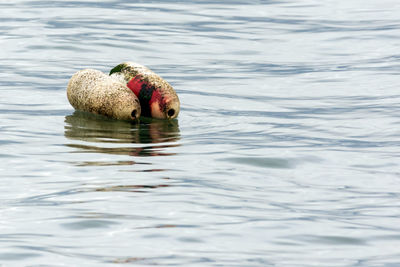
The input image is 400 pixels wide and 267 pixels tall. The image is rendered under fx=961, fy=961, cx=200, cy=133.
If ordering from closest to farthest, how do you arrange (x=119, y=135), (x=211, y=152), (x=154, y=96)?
(x=211, y=152)
(x=119, y=135)
(x=154, y=96)

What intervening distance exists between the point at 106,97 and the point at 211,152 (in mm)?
1841

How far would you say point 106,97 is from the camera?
10008 millimetres

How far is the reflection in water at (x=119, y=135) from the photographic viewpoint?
28.3 ft

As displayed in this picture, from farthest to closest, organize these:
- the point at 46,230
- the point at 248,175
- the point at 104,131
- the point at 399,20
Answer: the point at 399,20 < the point at 104,131 < the point at 248,175 < the point at 46,230

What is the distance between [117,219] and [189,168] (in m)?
1.62

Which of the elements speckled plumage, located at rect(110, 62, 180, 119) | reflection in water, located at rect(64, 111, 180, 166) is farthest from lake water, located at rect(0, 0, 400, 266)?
speckled plumage, located at rect(110, 62, 180, 119)

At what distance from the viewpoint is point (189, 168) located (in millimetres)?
8000

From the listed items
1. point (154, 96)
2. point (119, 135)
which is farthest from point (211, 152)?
point (154, 96)

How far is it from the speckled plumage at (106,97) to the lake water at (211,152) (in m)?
0.12

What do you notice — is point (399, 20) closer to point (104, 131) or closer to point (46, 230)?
point (104, 131)

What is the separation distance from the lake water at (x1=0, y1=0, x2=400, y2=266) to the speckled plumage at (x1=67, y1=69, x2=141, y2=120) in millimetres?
119

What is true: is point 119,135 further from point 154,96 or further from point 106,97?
point 154,96

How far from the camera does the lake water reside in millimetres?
6035

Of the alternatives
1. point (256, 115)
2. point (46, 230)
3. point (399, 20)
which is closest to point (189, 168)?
point (46, 230)
